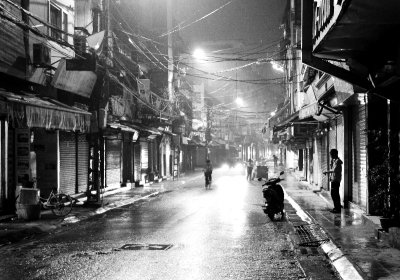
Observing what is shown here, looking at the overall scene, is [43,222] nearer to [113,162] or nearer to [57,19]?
[57,19]

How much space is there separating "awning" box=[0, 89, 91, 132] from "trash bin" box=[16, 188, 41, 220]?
87.0 inches

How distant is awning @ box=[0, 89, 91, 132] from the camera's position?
1302 cm

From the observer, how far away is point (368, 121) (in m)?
13.0

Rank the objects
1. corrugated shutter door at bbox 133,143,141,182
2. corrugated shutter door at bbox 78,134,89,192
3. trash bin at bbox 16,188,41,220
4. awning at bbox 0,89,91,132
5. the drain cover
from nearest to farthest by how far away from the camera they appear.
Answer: the drain cover < awning at bbox 0,89,91,132 < trash bin at bbox 16,188,41,220 < corrugated shutter door at bbox 78,134,89,192 < corrugated shutter door at bbox 133,143,141,182

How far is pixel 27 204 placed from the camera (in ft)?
47.1

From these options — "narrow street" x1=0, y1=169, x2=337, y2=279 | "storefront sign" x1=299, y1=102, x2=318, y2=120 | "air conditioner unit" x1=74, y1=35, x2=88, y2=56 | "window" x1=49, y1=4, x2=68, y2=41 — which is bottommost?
"narrow street" x1=0, y1=169, x2=337, y2=279

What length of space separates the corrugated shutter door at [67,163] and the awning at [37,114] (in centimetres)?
369

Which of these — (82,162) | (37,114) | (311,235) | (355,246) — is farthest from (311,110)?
(37,114)

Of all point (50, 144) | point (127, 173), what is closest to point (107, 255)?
point (50, 144)

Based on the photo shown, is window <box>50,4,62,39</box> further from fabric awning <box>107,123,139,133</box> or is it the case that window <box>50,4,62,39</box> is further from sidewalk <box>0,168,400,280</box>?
sidewalk <box>0,168,400,280</box>

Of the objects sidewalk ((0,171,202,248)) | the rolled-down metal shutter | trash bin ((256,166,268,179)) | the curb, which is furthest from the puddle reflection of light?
trash bin ((256,166,268,179))

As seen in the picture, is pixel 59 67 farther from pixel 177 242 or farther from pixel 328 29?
pixel 328 29

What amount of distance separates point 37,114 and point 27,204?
299 centimetres

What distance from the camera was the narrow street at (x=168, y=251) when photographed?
308 inches
